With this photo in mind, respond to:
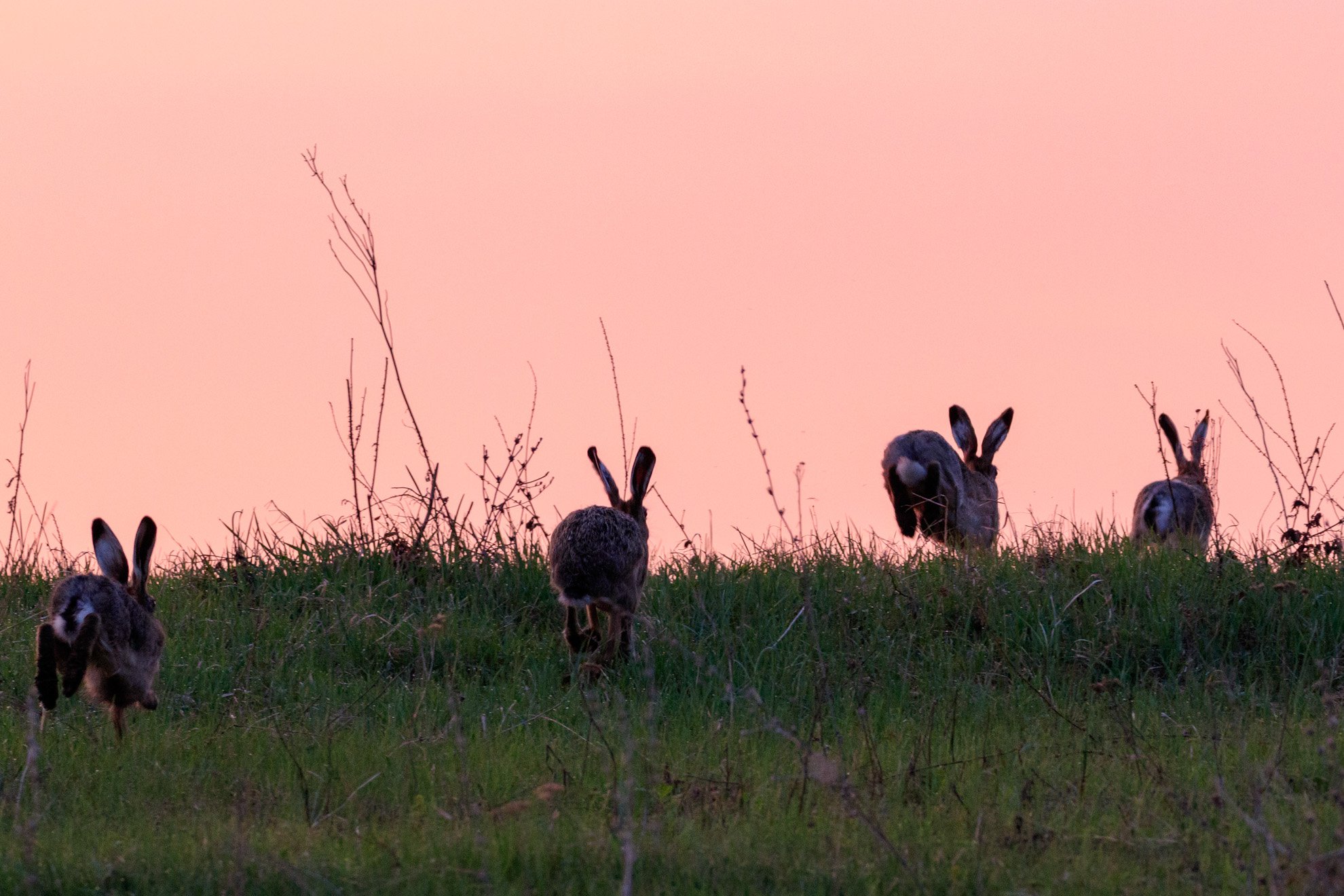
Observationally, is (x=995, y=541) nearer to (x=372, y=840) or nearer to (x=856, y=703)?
(x=856, y=703)

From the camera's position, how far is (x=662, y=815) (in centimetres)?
580

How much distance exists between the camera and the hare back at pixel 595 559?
8.80 meters

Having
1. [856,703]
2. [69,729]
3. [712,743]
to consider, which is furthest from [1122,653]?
[69,729]

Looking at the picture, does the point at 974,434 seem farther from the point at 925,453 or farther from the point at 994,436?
the point at 925,453

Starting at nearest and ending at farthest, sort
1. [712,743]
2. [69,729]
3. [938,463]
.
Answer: [712,743]
[69,729]
[938,463]

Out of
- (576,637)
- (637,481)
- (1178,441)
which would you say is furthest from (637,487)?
(1178,441)

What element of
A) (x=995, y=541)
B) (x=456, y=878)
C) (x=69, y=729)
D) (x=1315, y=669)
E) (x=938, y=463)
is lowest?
(x=456, y=878)

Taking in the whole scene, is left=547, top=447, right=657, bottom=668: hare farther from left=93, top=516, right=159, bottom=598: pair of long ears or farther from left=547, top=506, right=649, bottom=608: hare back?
left=93, top=516, right=159, bottom=598: pair of long ears

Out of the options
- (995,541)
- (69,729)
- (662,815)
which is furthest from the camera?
(995,541)

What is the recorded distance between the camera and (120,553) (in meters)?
8.55

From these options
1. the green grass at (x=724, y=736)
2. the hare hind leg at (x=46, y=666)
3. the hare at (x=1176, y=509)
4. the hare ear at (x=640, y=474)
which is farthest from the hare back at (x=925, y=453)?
the hare hind leg at (x=46, y=666)

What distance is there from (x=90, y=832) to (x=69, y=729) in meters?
2.12

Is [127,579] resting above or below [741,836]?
above

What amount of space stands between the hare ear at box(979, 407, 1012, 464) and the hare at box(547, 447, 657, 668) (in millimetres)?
5242
